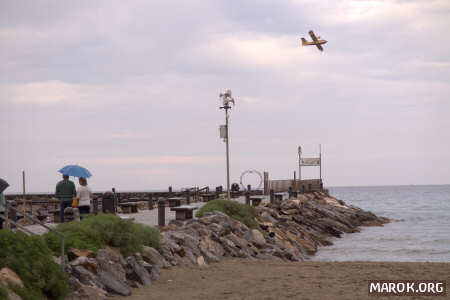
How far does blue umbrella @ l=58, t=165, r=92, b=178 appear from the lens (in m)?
16.6

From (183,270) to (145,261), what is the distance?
107cm

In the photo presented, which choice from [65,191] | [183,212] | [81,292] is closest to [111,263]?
[81,292]

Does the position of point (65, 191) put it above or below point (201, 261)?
above

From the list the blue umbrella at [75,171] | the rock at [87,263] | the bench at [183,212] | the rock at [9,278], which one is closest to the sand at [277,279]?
the rock at [87,263]

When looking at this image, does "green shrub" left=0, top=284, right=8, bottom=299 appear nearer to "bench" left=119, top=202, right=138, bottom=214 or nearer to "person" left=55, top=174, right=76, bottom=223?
"person" left=55, top=174, right=76, bottom=223

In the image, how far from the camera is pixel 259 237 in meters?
20.5

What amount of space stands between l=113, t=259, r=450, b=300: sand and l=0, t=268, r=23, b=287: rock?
→ 2490 mm

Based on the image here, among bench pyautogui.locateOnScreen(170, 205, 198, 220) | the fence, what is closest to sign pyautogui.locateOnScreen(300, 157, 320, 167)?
the fence

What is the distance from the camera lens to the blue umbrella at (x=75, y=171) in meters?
16.6

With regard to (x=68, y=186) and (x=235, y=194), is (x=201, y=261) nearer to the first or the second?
(x=68, y=186)

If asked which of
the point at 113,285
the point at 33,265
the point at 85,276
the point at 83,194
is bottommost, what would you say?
the point at 113,285

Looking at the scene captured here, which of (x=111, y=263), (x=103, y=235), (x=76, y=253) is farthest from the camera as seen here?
(x=103, y=235)

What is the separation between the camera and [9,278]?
8.04 meters

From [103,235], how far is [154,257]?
156cm
